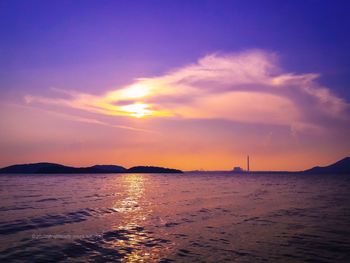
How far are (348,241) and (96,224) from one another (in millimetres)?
20324

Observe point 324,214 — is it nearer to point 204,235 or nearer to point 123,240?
point 204,235

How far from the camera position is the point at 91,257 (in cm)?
1788

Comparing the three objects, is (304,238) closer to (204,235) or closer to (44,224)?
(204,235)

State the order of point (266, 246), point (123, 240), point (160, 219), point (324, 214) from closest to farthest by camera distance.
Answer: point (266, 246)
point (123, 240)
point (160, 219)
point (324, 214)

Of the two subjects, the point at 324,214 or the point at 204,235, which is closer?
the point at 204,235

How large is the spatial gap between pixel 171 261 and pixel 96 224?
1308cm

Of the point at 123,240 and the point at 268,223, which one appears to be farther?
the point at 268,223

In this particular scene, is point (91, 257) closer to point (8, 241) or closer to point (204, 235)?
point (8, 241)

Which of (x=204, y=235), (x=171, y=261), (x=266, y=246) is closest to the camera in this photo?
(x=171, y=261)

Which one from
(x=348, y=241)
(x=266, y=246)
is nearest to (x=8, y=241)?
(x=266, y=246)

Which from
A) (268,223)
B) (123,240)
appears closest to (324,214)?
(268,223)

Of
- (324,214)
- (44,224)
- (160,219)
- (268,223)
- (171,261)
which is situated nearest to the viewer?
(171,261)

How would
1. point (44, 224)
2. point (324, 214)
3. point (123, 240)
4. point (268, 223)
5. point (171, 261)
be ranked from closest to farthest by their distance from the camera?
point (171, 261) → point (123, 240) → point (44, 224) → point (268, 223) → point (324, 214)

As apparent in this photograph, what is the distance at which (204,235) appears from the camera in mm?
24234
